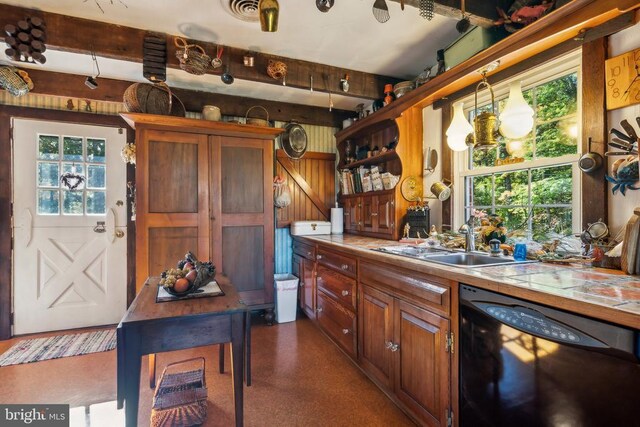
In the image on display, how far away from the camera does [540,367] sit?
108cm

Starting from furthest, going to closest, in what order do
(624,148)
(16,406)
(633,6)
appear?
1. (16,406)
2. (624,148)
3. (633,6)

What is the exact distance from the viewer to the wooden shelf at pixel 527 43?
1.36 meters

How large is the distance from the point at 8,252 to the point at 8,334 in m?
0.81

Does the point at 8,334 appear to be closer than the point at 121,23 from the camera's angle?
No

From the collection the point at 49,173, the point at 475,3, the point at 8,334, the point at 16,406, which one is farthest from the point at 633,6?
the point at 8,334

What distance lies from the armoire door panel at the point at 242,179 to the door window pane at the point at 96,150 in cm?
143

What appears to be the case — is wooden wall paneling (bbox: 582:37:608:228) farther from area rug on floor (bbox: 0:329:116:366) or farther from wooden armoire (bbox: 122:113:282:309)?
area rug on floor (bbox: 0:329:116:366)

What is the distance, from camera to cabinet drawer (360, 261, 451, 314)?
4.84ft

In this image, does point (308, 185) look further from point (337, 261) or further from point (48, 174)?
point (48, 174)

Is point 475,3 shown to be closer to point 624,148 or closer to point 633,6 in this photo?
point 633,6

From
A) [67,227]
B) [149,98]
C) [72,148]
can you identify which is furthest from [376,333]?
[72,148]

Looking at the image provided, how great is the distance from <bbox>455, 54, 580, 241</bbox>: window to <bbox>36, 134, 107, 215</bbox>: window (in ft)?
12.5

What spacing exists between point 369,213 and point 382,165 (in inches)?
21.3

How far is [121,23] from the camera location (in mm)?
2223
